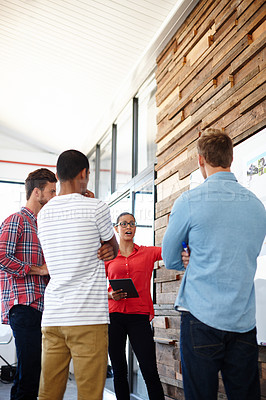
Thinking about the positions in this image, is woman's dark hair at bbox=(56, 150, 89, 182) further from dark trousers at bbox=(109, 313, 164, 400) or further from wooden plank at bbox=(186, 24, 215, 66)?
wooden plank at bbox=(186, 24, 215, 66)

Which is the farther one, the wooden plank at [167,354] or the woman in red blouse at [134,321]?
the wooden plank at [167,354]

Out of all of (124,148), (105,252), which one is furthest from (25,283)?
(124,148)

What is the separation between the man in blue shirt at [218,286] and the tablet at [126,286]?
1.25m

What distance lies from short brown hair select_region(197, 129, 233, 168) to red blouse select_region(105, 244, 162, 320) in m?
1.58

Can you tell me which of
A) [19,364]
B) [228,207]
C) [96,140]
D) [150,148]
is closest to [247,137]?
[228,207]

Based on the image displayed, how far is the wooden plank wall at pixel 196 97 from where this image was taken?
8.08ft

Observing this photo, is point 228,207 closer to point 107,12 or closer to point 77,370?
point 77,370

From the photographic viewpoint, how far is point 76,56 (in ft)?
15.4

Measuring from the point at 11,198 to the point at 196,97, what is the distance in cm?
503

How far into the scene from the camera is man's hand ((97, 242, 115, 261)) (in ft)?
5.39

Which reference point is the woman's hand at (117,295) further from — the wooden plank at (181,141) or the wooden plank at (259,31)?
the wooden plank at (259,31)

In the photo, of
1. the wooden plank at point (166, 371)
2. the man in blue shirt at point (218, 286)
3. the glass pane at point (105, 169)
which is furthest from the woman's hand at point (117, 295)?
the glass pane at point (105, 169)

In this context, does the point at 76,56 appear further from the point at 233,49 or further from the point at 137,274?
the point at 137,274

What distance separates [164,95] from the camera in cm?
393
